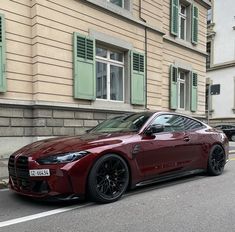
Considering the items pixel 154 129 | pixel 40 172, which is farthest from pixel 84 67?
pixel 40 172

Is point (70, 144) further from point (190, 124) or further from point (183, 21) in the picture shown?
point (183, 21)

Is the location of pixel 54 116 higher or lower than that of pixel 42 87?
lower

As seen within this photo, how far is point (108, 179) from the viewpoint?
4875 millimetres

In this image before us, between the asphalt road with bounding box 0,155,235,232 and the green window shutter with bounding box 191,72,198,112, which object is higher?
the green window shutter with bounding box 191,72,198,112

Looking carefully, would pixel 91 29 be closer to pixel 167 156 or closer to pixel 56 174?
pixel 167 156

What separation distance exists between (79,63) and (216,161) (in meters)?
5.86

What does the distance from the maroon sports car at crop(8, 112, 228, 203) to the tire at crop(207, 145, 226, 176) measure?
161mm

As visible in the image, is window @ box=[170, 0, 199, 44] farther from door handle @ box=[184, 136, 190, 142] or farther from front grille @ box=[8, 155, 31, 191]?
front grille @ box=[8, 155, 31, 191]

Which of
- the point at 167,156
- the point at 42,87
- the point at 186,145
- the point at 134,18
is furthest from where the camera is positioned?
the point at 134,18

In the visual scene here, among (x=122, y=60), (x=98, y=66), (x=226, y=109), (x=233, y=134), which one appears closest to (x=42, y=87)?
(x=98, y=66)

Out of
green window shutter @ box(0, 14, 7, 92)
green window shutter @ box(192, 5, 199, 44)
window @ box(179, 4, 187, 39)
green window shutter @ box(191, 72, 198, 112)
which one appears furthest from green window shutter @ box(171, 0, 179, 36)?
green window shutter @ box(0, 14, 7, 92)

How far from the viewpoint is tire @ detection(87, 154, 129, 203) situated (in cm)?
468

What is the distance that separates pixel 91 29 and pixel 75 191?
8130 mm

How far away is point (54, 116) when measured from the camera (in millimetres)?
10352
